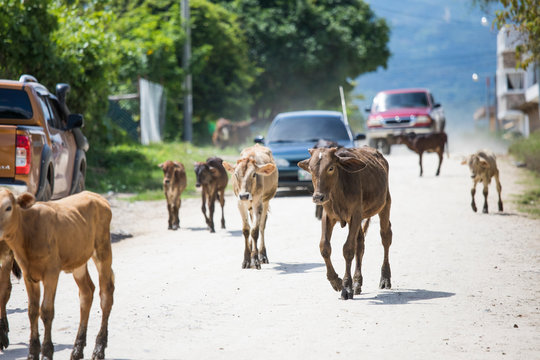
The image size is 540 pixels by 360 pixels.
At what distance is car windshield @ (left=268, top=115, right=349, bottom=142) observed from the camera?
21812mm

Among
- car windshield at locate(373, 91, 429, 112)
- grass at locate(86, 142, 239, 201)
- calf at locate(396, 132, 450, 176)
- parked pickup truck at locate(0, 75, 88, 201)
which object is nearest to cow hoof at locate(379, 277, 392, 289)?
parked pickup truck at locate(0, 75, 88, 201)

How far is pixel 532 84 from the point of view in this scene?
52.7 m

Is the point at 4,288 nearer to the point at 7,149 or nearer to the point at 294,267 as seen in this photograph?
the point at 7,149

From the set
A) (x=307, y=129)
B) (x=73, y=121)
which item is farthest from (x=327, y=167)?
(x=307, y=129)

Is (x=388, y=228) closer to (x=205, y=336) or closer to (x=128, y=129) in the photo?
(x=205, y=336)

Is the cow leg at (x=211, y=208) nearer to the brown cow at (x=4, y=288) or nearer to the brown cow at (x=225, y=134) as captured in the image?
the brown cow at (x=4, y=288)

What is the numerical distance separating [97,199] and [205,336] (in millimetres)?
1512

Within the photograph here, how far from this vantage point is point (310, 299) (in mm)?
9148

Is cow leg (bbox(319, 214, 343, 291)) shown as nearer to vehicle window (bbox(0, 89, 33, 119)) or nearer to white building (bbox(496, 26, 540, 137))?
vehicle window (bbox(0, 89, 33, 119))

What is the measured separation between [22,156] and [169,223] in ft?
17.8

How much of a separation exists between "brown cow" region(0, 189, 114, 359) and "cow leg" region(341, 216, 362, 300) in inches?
113

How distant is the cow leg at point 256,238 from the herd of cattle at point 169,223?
1 centimetres

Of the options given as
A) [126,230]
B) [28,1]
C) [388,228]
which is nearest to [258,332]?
[388,228]

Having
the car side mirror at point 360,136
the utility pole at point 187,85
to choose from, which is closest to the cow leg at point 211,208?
the car side mirror at point 360,136
